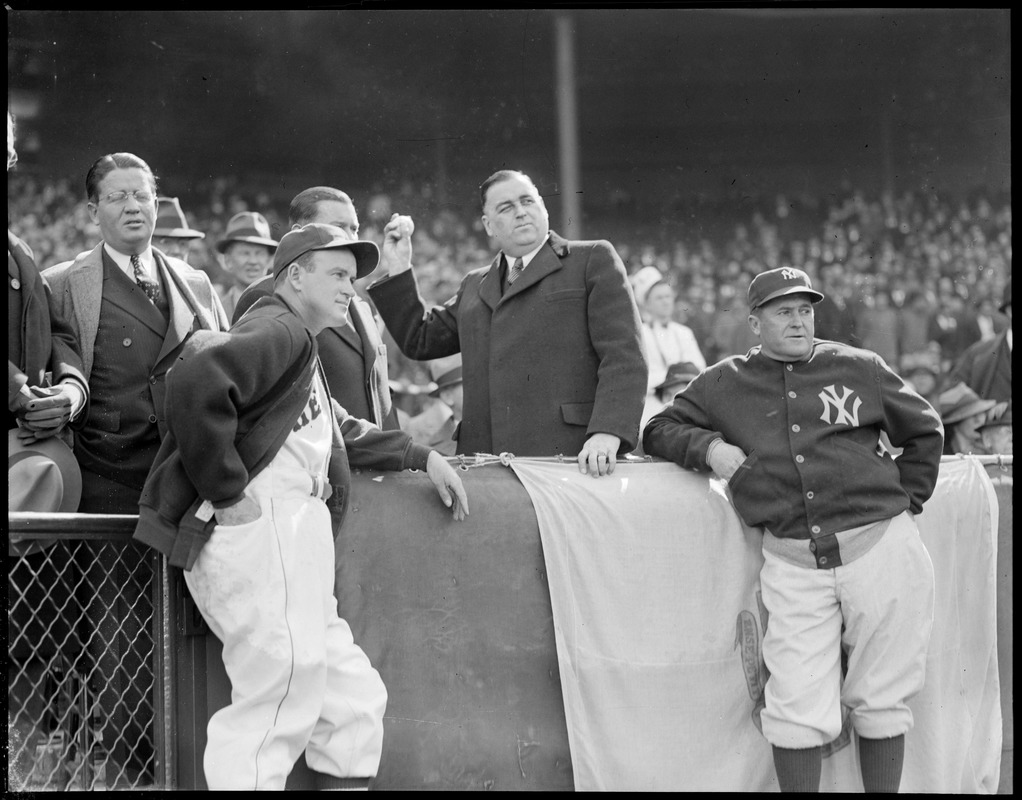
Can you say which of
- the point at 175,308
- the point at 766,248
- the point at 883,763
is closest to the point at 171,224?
the point at 175,308

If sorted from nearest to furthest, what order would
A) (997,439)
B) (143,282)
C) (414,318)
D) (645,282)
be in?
1. (143,282)
2. (414,318)
3. (997,439)
4. (645,282)

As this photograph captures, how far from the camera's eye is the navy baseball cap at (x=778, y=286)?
438cm

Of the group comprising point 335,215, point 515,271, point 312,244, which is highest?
point 335,215

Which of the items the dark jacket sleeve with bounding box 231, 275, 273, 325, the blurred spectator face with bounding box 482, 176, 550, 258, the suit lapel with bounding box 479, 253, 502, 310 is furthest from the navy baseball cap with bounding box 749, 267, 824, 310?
the dark jacket sleeve with bounding box 231, 275, 273, 325

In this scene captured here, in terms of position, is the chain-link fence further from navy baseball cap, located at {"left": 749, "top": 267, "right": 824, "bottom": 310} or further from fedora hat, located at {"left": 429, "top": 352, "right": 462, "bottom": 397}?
fedora hat, located at {"left": 429, "top": 352, "right": 462, "bottom": 397}

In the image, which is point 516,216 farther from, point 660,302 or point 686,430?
point 660,302

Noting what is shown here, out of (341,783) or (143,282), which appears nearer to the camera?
(341,783)

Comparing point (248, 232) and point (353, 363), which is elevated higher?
point (248, 232)

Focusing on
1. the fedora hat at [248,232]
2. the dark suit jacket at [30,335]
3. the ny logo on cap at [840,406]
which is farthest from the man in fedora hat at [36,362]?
the ny logo on cap at [840,406]

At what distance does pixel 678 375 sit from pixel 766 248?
635 centimetres

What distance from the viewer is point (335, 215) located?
17.0 feet

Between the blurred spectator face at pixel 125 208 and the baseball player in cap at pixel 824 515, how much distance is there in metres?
2.16

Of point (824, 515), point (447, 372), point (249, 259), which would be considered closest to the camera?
point (824, 515)

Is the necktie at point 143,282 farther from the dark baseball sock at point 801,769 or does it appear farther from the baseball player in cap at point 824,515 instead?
the dark baseball sock at point 801,769
